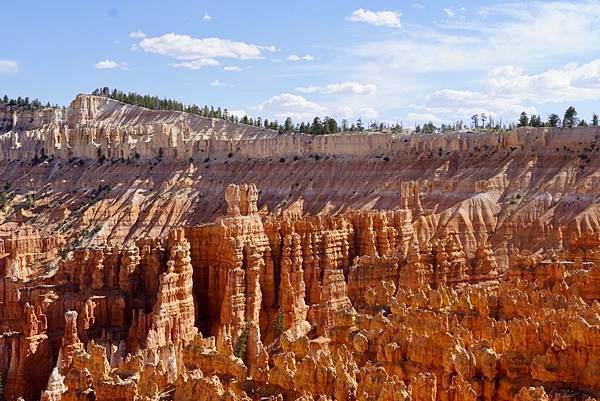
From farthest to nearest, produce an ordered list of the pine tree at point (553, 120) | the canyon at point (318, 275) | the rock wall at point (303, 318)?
the pine tree at point (553, 120) → the canyon at point (318, 275) → the rock wall at point (303, 318)

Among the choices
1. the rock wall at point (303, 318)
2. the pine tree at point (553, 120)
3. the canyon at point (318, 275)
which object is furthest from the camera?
the pine tree at point (553, 120)

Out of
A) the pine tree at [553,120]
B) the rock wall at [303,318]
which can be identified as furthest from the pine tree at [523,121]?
the rock wall at [303,318]

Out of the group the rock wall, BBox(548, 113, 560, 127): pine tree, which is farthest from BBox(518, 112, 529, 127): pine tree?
the rock wall

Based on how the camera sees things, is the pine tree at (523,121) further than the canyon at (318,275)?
Yes

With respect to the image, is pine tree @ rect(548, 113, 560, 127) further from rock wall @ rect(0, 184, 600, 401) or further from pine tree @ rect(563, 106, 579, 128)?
rock wall @ rect(0, 184, 600, 401)

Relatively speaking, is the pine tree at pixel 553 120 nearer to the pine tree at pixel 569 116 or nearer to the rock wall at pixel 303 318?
the pine tree at pixel 569 116

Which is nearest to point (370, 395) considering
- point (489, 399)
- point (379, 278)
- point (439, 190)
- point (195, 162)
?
point (489, 399)

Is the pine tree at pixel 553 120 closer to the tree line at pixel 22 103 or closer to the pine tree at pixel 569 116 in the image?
the pine tree at pixel 569 116

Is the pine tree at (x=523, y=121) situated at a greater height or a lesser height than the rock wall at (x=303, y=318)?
greater
